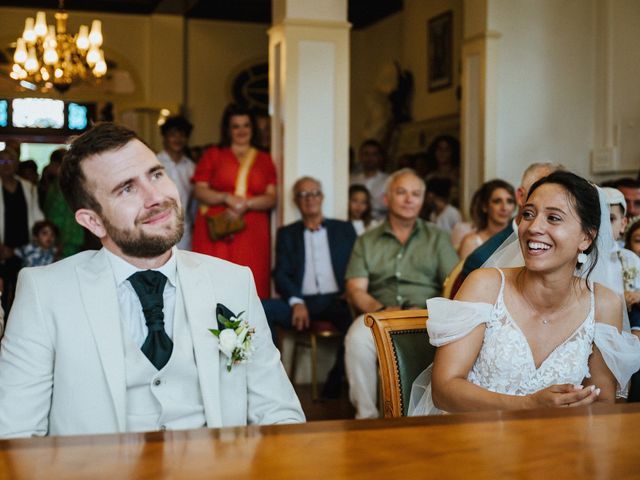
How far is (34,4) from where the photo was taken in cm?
1207

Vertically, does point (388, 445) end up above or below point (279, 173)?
below

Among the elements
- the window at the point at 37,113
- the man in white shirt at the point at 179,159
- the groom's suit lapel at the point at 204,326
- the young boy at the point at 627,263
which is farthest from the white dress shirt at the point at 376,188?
the window at the point at 37,113

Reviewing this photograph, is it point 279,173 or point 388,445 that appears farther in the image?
point 279,173

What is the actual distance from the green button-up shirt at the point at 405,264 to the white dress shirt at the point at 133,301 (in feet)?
10.5

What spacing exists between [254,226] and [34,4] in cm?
682

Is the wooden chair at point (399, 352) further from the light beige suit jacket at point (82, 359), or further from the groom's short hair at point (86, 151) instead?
the groom's short hair at point (86, 151)

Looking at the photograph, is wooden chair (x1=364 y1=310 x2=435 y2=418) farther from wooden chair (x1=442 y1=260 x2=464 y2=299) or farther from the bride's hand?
wooden chair (x1=442 y1=260 x2=464 y2=299)

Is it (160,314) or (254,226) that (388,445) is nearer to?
(160,314)

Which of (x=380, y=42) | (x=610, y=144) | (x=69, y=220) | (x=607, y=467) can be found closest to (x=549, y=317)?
(x=607, y=467)

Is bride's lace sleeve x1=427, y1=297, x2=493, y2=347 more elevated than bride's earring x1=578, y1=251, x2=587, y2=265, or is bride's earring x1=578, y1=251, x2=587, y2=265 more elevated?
bride's earring x1=578, y1=251, x2=587, y2=265

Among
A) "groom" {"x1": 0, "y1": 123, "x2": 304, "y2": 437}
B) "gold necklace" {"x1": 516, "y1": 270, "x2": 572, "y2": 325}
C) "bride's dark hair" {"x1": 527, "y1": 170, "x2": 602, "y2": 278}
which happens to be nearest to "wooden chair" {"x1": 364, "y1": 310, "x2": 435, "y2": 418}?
"gold necklace" {"x1": 516, "y1": 270, "x2": 572, "y2": 325}

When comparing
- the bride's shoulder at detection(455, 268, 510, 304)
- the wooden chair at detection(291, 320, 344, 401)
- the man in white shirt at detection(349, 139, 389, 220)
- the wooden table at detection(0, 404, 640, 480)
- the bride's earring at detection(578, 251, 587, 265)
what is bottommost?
the wooden chair at detection(291, 320, 344, 401)

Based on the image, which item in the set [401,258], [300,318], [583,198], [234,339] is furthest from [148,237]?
[300,318]

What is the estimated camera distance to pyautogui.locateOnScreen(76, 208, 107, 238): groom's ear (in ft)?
7.38
